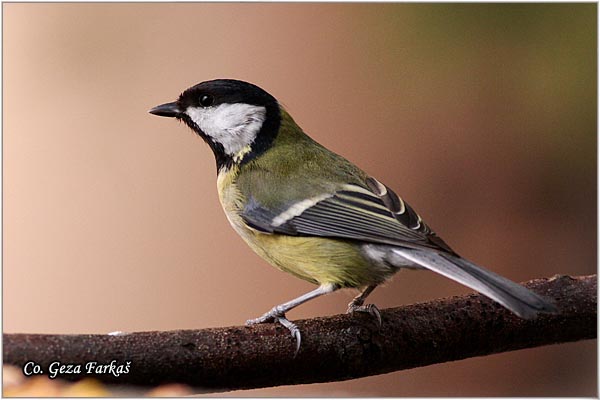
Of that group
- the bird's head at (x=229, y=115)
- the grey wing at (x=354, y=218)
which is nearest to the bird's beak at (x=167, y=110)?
the bird's head at (x=229, y=115)

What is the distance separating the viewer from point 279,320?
1.39 meters

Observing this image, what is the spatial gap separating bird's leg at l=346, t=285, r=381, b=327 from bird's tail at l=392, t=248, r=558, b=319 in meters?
0.17

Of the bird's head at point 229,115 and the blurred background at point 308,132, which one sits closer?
the blurred background at point 308,132

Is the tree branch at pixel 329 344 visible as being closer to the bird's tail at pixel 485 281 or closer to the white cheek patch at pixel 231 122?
the bird's tail at pixel 485 281

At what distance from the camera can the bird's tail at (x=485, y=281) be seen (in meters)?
1.18

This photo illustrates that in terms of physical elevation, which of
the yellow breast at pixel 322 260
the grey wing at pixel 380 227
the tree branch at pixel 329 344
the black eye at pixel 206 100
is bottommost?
the tree branch at pixel 329 344

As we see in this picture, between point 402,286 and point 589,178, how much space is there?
1.68ft

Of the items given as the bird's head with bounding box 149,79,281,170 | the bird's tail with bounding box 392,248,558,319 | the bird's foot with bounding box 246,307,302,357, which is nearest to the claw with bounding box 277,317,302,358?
the bird's foot with bounding box 246,307,302,357

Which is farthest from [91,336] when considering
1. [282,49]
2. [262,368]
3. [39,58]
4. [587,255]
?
[587,255]

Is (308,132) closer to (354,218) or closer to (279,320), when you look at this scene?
(354,218)

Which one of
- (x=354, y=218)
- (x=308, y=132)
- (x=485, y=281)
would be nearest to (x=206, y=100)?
(x=308, y=132)

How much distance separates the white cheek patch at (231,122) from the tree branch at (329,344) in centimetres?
48

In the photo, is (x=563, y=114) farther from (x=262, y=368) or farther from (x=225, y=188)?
(x=262, y=368)

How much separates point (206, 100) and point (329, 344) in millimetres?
628
